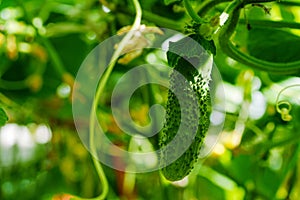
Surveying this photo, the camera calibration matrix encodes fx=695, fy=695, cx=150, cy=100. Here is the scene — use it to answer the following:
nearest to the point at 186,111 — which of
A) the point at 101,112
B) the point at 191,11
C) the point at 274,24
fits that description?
the point at 191,11

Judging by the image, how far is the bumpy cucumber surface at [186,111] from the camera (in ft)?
2.32

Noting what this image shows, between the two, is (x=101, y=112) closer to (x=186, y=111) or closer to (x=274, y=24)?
(x=274, y=24)

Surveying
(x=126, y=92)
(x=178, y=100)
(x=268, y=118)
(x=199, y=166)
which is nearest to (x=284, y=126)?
(x=268, y=118)

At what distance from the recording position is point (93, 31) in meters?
1.21

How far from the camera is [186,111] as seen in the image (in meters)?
0.71

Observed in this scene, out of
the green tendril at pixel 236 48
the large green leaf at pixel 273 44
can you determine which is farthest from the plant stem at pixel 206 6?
the large green leaf at pixel 273 44

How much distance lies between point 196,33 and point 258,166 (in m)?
0.60

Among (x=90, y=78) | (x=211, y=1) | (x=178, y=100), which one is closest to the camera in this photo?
(x=178, y=100)

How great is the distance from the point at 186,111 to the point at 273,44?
0.33 meters

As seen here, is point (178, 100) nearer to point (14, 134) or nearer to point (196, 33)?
point (196, 33)

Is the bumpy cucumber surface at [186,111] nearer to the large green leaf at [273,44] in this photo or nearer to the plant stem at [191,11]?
the plant stem at [191,11]

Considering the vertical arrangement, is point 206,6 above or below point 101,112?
above

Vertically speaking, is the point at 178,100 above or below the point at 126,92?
above

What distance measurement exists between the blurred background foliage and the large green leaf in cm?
10
